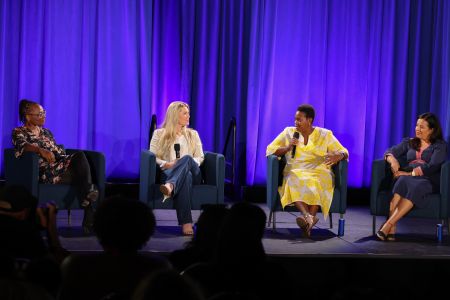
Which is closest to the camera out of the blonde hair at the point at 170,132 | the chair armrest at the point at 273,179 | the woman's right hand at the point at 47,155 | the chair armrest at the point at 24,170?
the chair armrest at the point at 24,170

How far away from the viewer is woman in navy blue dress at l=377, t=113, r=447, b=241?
5484 mm

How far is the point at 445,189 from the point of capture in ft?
18.3

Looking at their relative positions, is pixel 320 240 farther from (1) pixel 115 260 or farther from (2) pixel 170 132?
(1) pixel 115 260

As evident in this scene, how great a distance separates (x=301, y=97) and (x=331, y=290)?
16.6 ft

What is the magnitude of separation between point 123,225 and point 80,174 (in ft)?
10.6

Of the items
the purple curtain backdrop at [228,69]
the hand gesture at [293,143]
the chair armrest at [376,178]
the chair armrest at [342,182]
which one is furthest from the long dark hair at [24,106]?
the chair armrest at [376,178]

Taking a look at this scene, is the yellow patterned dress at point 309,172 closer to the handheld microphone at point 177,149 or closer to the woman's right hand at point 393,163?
the woman's right hand at point 393,163

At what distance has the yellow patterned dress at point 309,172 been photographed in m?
5.65

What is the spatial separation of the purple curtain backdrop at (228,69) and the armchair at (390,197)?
1.75m

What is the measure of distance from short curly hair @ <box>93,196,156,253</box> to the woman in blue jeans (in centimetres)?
314

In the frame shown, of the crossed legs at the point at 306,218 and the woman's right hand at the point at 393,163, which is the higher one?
the woman's right hand at the point at 393,163

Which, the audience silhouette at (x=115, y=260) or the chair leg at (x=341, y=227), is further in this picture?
the chair leg at (x=341, y=227)

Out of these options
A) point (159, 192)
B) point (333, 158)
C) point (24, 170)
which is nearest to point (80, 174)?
point (24, 170)

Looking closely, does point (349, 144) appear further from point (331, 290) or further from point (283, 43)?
point (331, 290)
